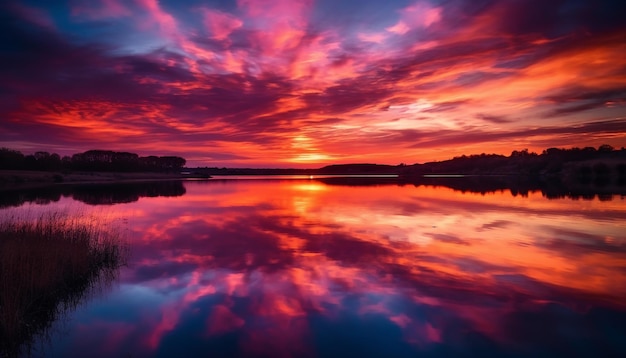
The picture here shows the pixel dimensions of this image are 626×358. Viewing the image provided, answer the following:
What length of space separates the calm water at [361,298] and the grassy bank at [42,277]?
0.60 meters

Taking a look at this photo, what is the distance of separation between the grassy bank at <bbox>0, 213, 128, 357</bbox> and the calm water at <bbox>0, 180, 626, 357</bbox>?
0.60 meters

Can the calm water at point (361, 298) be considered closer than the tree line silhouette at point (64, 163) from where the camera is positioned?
Yes

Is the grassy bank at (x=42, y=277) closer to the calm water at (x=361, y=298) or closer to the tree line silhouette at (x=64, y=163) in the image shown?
the calm water at (x=361, y=298)

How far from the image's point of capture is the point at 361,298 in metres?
9.72

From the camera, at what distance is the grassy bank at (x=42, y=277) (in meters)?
7.44

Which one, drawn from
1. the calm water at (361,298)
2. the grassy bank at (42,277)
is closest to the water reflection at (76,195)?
the calm water at (361,298)

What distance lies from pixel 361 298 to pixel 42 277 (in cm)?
851

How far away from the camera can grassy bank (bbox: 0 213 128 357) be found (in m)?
7.44

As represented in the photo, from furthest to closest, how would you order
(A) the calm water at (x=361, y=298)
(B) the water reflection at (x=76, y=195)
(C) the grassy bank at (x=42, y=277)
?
(B) the water reflection at (x=76, y=195)
(C) the grassy bank at (x=42, y=277)
(A) the calm water at (x=361, y=298)

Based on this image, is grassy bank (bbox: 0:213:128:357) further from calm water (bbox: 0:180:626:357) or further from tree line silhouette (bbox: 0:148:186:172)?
tree line silhouette (bbox: 0:148:186:172)

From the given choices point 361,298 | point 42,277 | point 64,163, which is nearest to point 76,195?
point 42,277

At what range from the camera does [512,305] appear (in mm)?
9070

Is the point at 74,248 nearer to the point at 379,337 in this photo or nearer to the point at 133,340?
the point at 133,340

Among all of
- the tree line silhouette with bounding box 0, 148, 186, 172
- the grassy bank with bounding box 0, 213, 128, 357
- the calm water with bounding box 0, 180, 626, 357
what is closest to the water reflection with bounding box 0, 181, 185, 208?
the calm water with bounding box 0, 180, 626, 357
